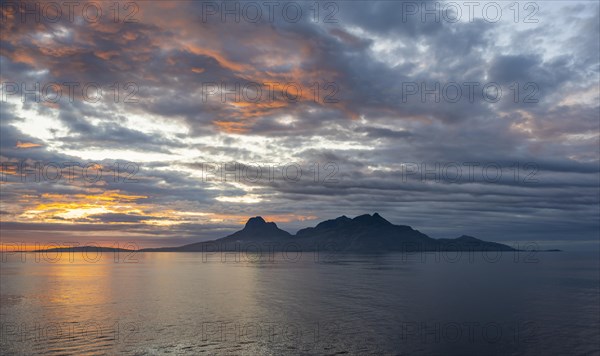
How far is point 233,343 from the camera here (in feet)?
185

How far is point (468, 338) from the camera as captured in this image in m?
59.8

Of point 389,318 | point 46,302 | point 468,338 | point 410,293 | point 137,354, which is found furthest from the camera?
point 410,293

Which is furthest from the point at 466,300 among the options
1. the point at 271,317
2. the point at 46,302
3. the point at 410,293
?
the point at 46,302

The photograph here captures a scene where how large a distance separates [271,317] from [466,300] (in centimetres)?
4639

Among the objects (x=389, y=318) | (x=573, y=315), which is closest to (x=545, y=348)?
(x=389, y=318)

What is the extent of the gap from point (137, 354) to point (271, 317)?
91.1 feet

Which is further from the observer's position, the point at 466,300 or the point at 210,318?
the point at 466,300

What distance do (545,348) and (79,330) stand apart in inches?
2463

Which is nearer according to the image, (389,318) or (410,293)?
(389,318)

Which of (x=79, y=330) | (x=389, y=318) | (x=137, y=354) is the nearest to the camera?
(x=137, y=354)

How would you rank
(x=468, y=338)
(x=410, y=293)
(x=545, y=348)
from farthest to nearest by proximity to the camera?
(x=410, y=293) < (x=468, y=338) < (x=545, y=348)

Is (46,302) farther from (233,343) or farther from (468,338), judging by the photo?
(468,338)

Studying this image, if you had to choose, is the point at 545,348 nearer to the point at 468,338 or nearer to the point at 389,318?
→ the point at 468,338

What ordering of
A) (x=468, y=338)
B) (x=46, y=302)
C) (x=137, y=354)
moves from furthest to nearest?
(x=46, y=302) → (x=468, y=338) → (x=137, y=354)
